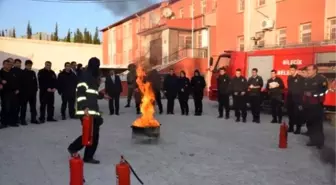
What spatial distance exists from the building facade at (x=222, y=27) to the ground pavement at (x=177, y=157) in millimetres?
7029

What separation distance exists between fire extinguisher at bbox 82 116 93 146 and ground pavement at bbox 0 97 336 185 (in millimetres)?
500

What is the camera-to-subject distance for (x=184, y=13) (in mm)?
39000

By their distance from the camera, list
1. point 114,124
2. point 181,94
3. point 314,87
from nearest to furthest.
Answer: point 314,87 → point 114,124 → point 181,94

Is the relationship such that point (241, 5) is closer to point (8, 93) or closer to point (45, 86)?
point (45, 86)

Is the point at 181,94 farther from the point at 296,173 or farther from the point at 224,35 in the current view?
the point at 224,35

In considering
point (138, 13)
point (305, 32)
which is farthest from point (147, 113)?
point (138, 13)

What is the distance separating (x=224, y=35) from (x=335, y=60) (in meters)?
16.8

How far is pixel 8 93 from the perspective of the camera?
36.7 feet

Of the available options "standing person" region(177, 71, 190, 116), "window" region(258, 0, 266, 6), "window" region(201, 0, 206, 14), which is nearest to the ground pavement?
"standing person" region(177, 71, 190, 116)

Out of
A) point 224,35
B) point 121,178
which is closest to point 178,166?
point 121,178

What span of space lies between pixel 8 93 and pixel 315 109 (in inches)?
310

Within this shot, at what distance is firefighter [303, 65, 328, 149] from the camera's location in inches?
352

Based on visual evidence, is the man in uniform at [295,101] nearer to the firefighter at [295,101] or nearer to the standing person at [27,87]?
the firefighter at [295,101]

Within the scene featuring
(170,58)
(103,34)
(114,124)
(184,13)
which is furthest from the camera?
(103,34)
